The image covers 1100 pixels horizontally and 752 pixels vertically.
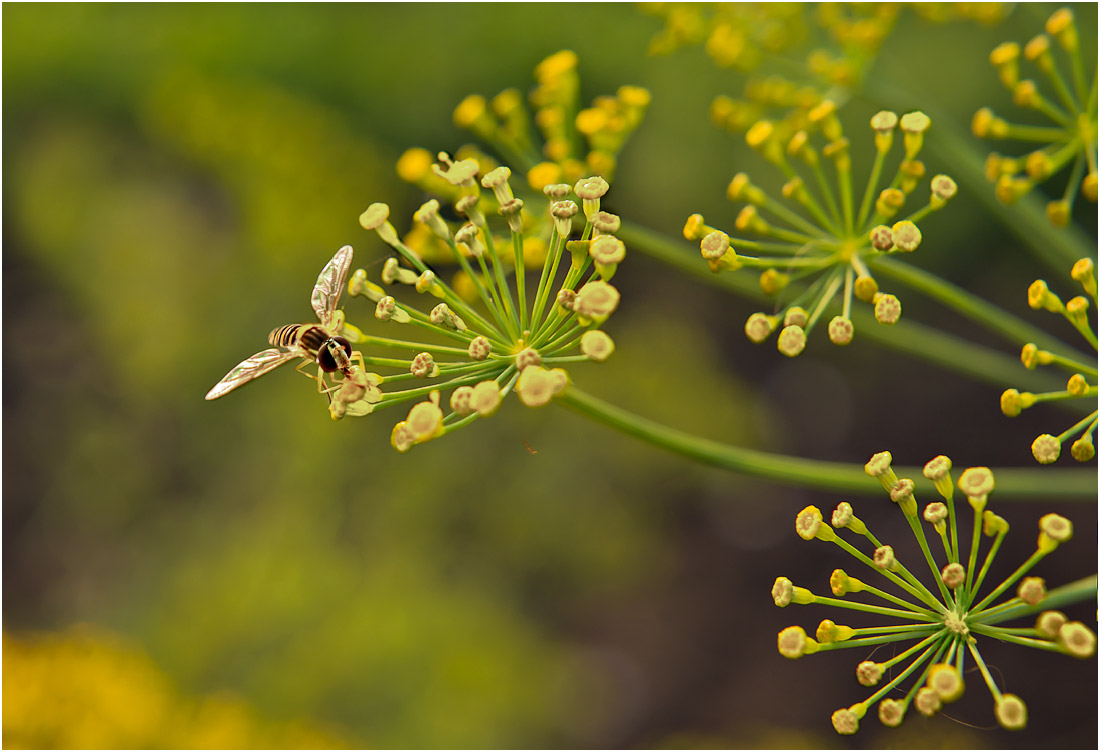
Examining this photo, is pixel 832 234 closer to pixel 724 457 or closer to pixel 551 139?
pixel 724 457

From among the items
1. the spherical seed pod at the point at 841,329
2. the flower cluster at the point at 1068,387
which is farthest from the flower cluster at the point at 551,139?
the flower cluster at the point at 1068,387

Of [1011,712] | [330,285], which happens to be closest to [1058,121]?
[1011,712]

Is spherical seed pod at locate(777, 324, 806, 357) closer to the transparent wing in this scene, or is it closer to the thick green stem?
the thick green stem

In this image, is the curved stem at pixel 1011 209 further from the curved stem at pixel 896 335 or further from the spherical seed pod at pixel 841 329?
the spherical seed pod at pixel 841 329

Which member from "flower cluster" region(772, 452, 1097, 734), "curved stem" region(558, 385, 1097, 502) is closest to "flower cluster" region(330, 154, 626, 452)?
"curved stem" region(558, 385, 1097, 502)

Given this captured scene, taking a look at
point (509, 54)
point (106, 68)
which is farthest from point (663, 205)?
point (106, 68)

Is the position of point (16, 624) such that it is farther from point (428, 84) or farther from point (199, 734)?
point (428, 84)
